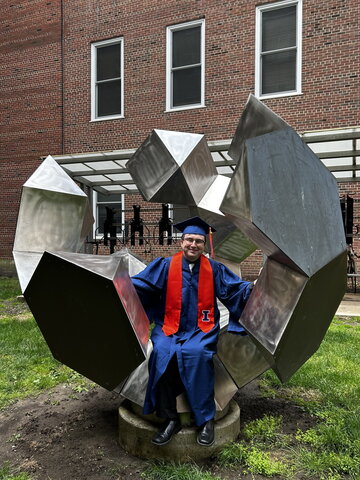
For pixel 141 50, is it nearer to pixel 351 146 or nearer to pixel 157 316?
pixel 351 146

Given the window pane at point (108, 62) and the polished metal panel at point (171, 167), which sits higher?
the window pane at point (108, 62)

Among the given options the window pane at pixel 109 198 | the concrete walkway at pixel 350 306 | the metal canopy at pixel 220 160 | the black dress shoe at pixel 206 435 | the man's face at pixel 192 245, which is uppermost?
the metal canopy at pixel 220 160

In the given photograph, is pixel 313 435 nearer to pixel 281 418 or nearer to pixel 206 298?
pixel 281 418

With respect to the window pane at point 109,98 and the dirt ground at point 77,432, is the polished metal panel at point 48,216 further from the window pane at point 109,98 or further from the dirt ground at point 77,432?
the window pane at point 109,98

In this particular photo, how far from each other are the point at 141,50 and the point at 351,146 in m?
6.76

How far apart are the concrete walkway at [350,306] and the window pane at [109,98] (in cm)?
796

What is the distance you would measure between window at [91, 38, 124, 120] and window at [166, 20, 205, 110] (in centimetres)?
154

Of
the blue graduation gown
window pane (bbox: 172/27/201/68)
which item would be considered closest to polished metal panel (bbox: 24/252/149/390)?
the blue graduation gown

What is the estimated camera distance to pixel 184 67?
11453mm

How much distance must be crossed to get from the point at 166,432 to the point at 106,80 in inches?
453

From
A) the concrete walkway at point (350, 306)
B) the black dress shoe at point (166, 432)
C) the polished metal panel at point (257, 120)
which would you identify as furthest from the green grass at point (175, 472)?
the concrete walkway at point (350, 306)

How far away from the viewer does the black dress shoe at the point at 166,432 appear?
106 inches

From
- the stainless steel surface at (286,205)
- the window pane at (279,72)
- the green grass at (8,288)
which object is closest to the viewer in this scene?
the stainless steel surface at (286,205)

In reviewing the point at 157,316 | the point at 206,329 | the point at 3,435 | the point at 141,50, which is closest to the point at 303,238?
the point at 206,329
